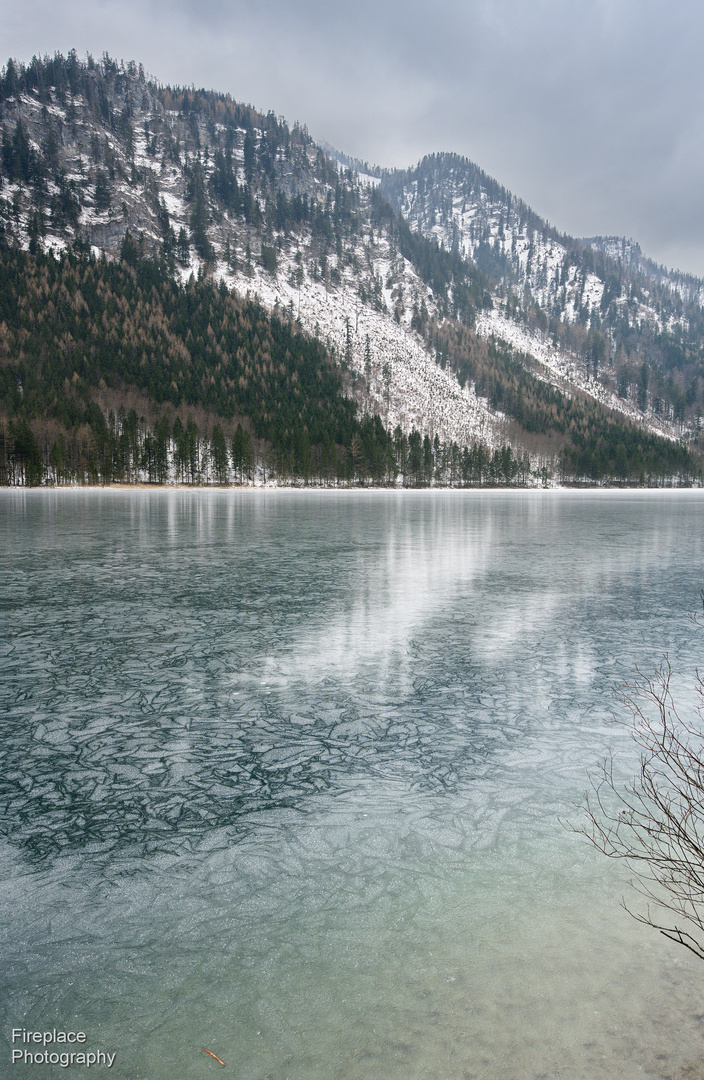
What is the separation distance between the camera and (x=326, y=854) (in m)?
5.05

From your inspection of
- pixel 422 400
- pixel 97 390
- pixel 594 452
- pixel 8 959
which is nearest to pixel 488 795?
pixel 8 959

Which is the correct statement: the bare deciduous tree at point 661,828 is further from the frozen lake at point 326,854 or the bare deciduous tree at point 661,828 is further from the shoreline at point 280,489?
the shoreline at point 280,489

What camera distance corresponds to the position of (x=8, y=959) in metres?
3.86

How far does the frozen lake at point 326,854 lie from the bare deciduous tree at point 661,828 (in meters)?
0.22

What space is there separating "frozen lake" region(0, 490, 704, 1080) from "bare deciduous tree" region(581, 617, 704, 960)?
8.8 inches

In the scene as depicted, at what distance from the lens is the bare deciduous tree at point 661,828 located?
4145mm

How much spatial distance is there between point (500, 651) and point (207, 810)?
6.89 meters

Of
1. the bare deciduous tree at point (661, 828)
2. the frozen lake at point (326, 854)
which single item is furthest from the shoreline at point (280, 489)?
the bare deciduous tree at point (661, 828)

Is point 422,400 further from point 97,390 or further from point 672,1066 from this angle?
point 672,1066

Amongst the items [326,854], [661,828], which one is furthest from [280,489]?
[661,828]

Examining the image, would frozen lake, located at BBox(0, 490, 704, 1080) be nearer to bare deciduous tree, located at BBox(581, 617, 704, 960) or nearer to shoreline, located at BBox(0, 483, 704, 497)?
bare deciduous tree, located at BBox(581, 617, 704, 960)

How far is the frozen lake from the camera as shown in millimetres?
3336

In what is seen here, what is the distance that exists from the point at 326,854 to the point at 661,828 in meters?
2.52

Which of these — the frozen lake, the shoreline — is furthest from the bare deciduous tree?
the shoreline
